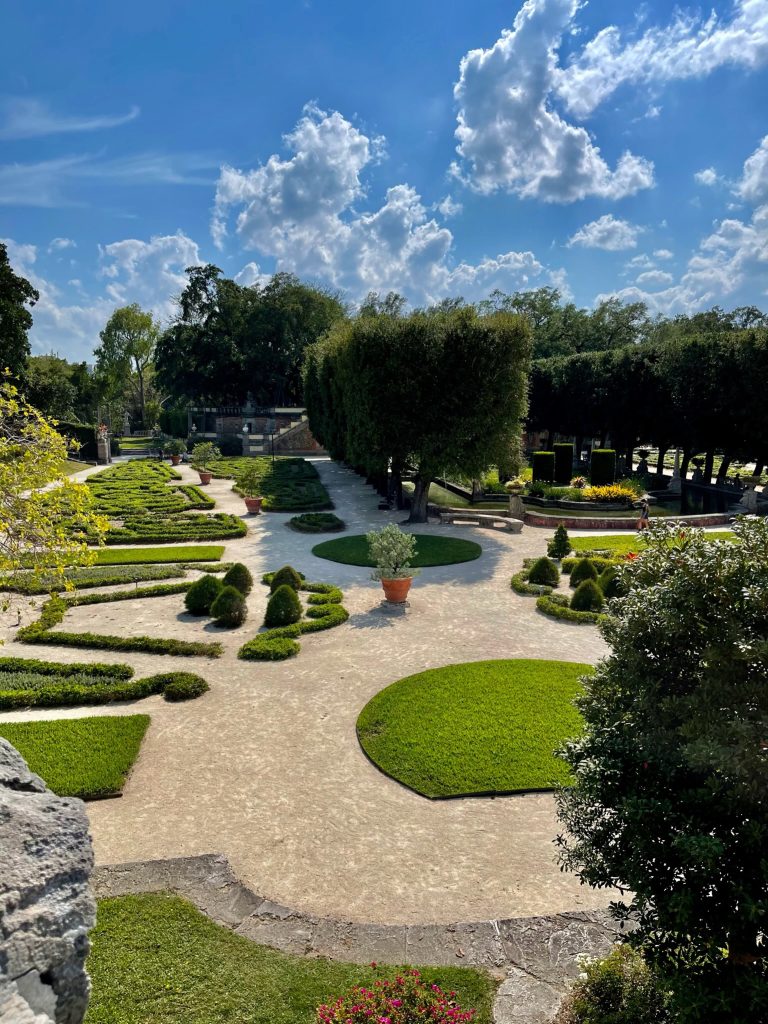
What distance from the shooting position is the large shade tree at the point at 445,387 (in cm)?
2602

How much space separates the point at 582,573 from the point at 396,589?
565cm

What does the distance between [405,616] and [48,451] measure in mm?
10179

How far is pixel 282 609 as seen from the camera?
52.3 feet

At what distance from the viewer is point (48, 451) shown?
8742 millimetres

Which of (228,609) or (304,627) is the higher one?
(228,609)

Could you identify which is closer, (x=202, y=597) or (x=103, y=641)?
(x=103, y=641)

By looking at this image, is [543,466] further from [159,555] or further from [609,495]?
[159,555]

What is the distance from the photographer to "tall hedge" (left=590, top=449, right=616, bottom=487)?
37.9 m

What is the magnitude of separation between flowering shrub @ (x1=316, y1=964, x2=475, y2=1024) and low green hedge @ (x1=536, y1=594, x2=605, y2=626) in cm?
1140

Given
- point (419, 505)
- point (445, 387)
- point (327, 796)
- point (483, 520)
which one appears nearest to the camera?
point (327, 796)

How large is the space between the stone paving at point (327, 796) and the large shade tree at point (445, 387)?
11.1m

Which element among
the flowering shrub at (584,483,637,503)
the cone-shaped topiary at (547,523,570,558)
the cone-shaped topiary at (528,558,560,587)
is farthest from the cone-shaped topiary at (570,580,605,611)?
the flowering shrub at (584,483,637,503)

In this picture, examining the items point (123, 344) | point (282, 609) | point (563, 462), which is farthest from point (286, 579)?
point (123, 344)

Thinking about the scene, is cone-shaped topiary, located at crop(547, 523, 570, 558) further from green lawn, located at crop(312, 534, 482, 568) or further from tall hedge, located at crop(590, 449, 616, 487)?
tall hedge, located at crop(590, 449, 616, 487)
